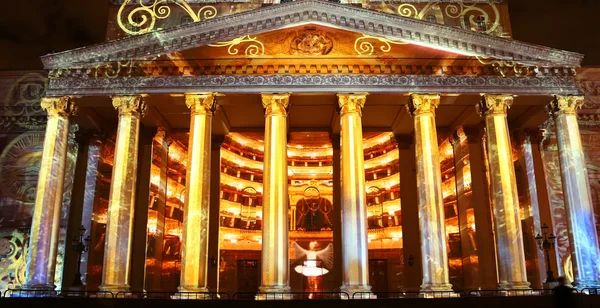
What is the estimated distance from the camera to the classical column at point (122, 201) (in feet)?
69.7

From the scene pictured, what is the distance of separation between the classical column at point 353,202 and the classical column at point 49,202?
38.9 ft

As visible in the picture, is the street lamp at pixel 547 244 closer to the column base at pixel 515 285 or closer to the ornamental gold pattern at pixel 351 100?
the column base at pixel 515 285

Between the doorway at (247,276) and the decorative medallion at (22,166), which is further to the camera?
the doorway at (247,276)

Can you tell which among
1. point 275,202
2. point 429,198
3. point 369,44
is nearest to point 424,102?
point 369,44

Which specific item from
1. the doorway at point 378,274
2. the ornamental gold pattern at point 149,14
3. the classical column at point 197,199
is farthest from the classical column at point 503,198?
the ornamental gold pattern at point 149,14

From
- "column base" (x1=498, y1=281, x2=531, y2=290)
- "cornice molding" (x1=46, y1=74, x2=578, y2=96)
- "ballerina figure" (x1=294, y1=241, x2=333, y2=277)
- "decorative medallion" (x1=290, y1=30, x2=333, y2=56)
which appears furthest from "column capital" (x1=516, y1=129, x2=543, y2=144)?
"ballerina figure" (x1=294, y1=241, x2=333, y2=277)

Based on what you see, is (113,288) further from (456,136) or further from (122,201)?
(456,136)

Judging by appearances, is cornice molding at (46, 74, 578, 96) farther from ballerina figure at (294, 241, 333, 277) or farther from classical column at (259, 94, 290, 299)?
ballerina figure at (294, 241, 333, 277)

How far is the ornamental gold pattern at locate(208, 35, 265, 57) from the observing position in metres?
22.9

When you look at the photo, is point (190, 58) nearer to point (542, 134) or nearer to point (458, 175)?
point (458, 175)

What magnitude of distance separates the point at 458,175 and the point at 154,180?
52.9 feet

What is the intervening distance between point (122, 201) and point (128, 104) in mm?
4247

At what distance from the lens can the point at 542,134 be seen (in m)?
27.6

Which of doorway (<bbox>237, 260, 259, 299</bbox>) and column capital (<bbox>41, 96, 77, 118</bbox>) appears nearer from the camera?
column capital (<bbox>41, 96, 77, 118</bbox>)
